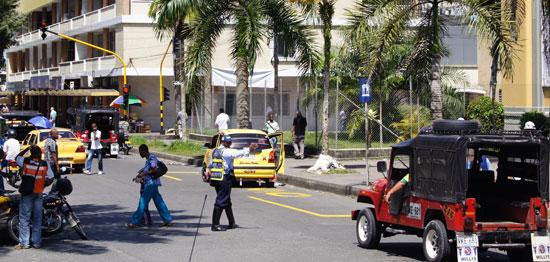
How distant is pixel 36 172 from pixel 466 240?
21.3ft

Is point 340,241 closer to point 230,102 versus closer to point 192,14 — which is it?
point 192,14

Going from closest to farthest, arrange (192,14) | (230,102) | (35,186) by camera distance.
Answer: (35,186) → (192,14) → (230,102)

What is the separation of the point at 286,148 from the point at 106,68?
29588 millimetres

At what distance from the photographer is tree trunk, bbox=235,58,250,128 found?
33406mm

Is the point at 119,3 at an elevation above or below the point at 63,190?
above

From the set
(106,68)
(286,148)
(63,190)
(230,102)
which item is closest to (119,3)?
(106,68)

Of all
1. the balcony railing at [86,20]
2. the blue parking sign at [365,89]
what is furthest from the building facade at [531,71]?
the balcony railing at [86,20]

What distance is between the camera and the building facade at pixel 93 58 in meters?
60.6

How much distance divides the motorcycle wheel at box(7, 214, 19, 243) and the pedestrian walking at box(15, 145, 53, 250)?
0.24 metres

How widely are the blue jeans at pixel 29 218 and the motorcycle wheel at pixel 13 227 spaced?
37 centimetres

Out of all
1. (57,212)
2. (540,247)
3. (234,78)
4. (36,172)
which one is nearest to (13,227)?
(57,212)

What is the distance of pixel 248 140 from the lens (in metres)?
26.0

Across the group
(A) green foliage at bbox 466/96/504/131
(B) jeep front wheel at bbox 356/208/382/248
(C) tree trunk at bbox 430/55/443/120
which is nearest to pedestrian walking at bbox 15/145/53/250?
(B) jeep front wheel at bbox 356/208/382/248

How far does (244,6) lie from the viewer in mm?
30688
